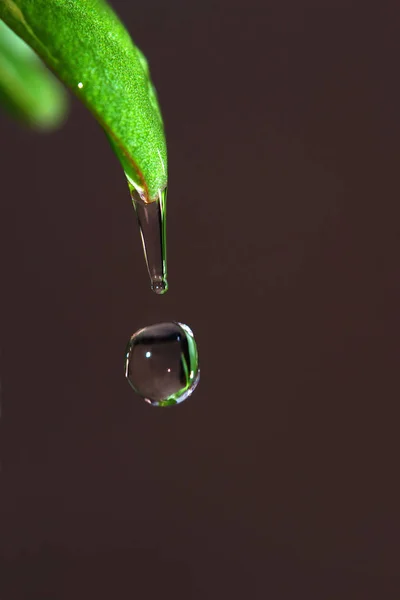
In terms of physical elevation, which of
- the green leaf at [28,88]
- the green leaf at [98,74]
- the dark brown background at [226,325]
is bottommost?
the green leaf at [98,74]

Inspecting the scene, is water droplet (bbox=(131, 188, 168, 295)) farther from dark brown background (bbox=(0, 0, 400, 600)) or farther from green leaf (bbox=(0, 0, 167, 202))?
dark brown background (bbox=(0, 0, 400, 600))

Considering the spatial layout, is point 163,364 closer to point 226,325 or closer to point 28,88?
point 28,88

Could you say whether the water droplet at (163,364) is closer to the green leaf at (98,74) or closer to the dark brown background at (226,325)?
the green leaf at (98,74)

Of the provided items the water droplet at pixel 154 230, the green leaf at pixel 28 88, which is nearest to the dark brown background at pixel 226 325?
the green leaf at pixel 28 88

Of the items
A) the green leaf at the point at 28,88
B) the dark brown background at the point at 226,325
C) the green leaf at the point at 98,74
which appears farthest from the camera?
the dark brown background at the point at 226,325

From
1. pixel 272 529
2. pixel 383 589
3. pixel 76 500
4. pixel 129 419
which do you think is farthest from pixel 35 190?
pixel 383 589

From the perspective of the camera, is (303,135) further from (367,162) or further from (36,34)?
(36,34)

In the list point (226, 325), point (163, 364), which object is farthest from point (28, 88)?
point (226, 325)
